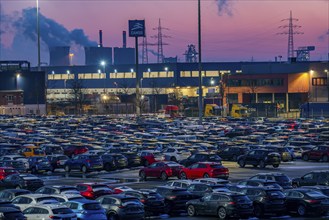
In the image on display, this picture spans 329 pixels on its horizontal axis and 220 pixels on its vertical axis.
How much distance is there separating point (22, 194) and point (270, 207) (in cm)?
924

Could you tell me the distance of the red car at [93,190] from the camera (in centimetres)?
2859

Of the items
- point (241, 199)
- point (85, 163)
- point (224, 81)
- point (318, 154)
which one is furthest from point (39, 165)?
point (224, 81)

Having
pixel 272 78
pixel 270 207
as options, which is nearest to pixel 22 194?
pixel 270 207

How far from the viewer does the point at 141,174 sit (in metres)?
40.6

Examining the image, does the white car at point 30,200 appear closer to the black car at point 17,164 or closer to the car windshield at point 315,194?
the car windshield at point 315,194

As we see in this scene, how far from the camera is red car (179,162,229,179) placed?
38.2 metres

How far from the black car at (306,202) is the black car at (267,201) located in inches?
15.6

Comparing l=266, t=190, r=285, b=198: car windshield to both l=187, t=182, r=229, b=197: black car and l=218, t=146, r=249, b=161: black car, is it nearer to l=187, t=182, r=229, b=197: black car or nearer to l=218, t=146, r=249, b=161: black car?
l=187, t=182, r=229, b=197: black car

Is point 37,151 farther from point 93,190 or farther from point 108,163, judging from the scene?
point 93,190

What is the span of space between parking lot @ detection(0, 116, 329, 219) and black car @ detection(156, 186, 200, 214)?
0.04 m

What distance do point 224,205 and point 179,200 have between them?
239cm

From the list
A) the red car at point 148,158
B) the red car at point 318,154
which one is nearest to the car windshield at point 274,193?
the red car at point 148,158

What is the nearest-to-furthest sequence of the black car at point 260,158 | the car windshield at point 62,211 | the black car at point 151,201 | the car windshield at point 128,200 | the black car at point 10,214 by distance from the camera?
the black car at point 10,214 < the car windshield at point 62,211 < the car windshield at point 128,200 < the black car at point 151,201 < the black car at point 260,158

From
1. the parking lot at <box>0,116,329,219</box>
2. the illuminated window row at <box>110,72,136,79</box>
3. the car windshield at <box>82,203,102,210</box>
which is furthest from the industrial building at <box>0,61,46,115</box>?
the car windshield at <box>82,203,102,210</box>
